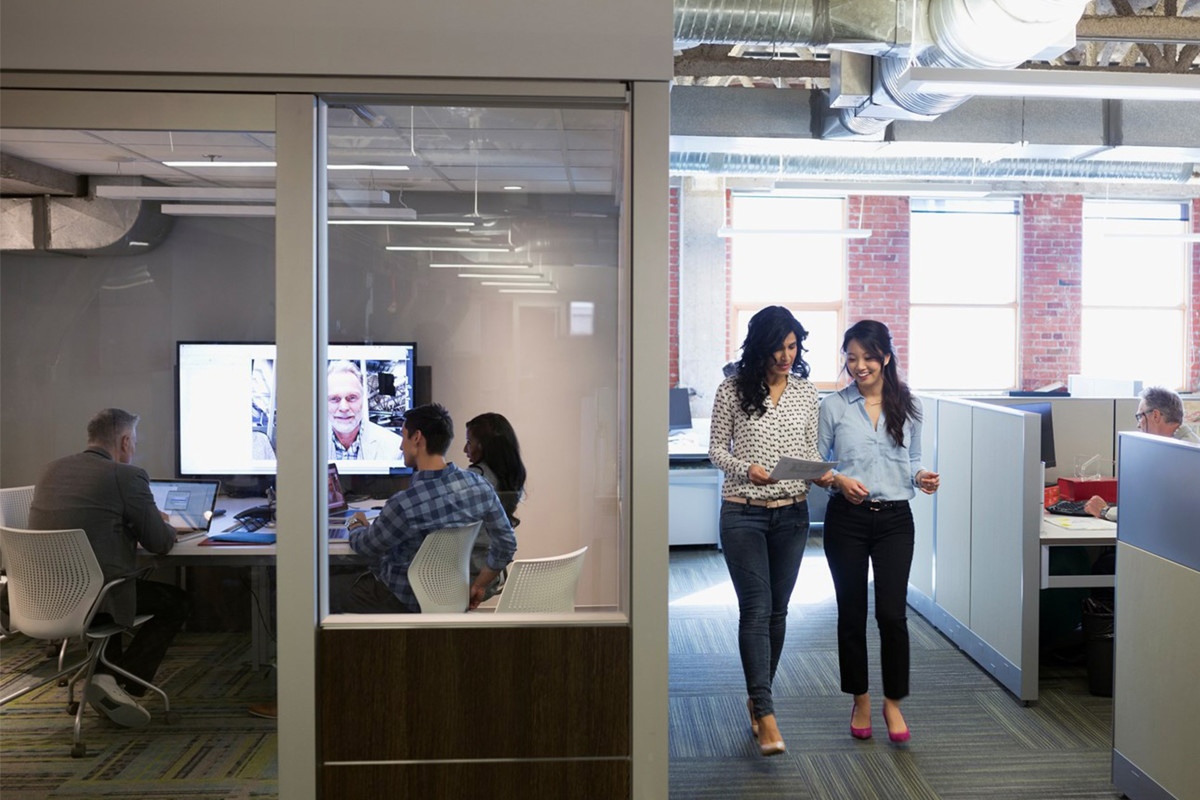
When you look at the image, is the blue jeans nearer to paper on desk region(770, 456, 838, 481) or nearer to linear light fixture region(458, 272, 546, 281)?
paper on desk region(770, 456, 838, 481)

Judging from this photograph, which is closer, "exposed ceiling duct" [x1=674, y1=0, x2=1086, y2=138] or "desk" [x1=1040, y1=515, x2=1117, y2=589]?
"exposed ceiling duct" [x1=674, y1=0, x2=1086, y2=138]

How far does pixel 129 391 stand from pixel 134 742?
2.42 ft

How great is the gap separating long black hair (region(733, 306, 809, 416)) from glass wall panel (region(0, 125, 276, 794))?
154 cm

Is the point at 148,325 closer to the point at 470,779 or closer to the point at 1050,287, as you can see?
the point at 470,779

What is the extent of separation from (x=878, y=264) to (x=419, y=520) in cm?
697

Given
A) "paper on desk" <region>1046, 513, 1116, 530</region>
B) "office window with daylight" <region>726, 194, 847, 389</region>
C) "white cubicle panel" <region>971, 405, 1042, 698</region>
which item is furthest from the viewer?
"office window with daylight" <region>726, 194, 847, 389</region>

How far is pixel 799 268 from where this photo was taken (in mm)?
8234

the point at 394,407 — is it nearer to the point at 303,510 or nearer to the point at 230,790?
the point at 303,510

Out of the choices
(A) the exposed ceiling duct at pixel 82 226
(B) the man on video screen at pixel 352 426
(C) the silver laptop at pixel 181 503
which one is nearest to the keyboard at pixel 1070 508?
(B) the man on video screen at pixel 352 426

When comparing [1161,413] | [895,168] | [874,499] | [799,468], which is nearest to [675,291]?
[895,168]

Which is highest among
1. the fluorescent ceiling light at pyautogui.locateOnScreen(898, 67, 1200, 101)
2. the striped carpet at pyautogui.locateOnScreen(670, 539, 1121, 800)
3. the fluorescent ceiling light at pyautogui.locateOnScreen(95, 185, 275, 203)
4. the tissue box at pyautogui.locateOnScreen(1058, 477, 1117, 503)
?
the fluorescent ceiling light at pyautogui.locateOnScreen(898, 67, 1200, 101)

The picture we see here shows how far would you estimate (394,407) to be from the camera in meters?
1.94

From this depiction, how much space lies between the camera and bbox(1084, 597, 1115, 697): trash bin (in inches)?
134

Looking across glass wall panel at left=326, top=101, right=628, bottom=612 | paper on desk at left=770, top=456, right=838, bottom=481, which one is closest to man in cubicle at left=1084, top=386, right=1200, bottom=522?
paper on desk at left=770, top=456, right=838, bottom=481
